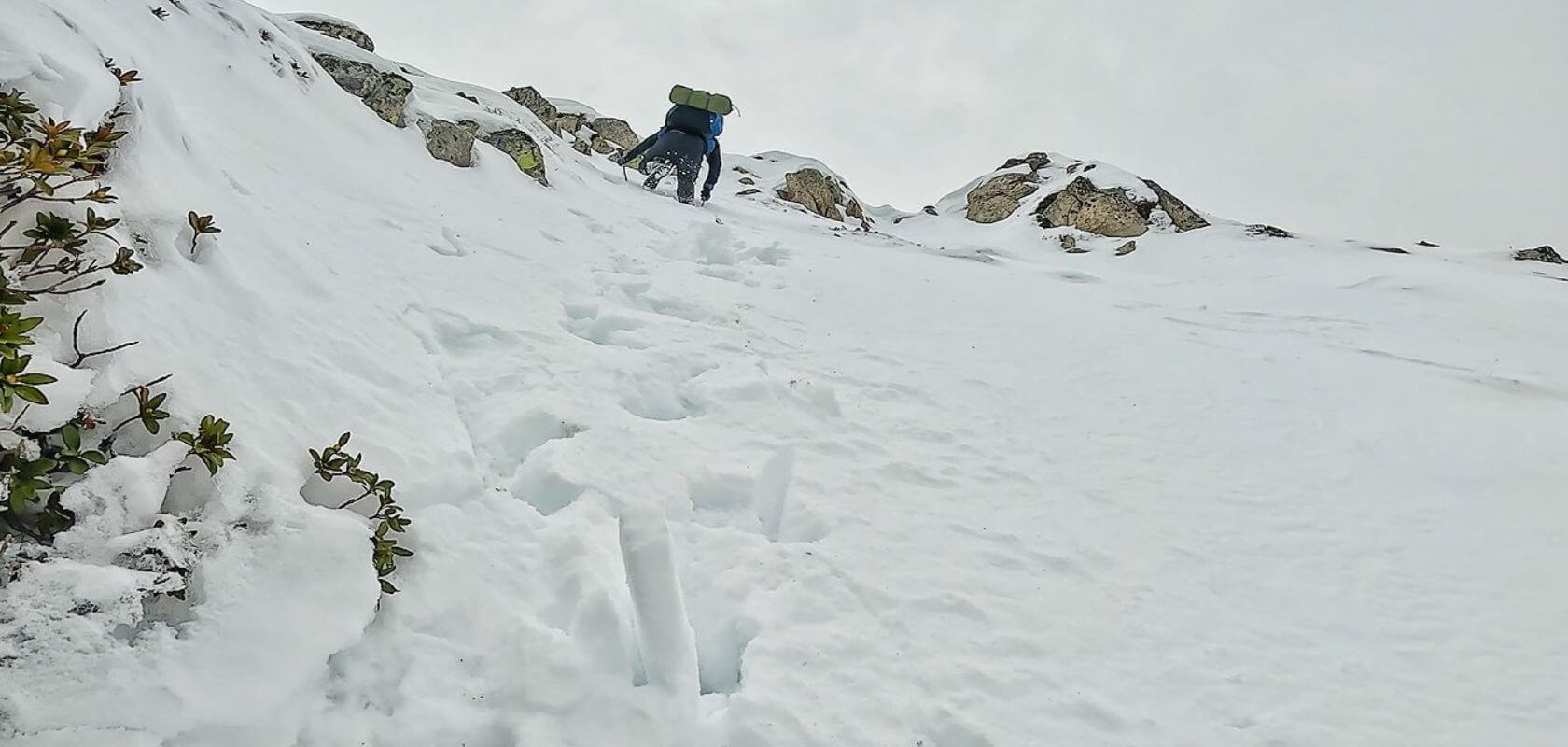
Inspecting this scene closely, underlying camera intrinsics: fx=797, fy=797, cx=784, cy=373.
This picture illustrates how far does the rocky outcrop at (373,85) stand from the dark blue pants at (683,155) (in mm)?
4272

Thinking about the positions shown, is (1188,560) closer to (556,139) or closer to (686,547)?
(686,547)

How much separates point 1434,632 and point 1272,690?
1060 mm

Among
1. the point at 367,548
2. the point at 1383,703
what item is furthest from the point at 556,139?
the point at 1383,703

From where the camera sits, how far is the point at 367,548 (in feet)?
8.66

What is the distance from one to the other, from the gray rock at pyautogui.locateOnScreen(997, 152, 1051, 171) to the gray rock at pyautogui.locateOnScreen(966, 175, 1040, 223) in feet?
5.06

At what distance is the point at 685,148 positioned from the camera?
1427 centimetres

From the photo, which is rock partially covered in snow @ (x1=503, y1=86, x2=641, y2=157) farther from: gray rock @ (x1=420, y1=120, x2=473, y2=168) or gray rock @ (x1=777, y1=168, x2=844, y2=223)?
gray rock @ (x1=420, y1=120, x2=473, y2=168)

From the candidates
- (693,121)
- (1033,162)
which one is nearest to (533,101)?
(693,121)

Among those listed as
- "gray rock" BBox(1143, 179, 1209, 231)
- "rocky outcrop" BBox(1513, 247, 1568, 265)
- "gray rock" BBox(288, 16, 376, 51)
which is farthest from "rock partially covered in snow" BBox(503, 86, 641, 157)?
"rocky outcrop" BBox(1513, 247, 1568, 265)

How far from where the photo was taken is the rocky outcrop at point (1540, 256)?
1712cm

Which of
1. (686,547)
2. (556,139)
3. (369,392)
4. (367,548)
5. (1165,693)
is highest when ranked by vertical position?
(556,139)

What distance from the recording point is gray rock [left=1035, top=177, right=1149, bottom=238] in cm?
2736

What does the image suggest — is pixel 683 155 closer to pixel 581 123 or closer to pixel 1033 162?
pixel 581 123

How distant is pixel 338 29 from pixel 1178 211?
1044 inches
